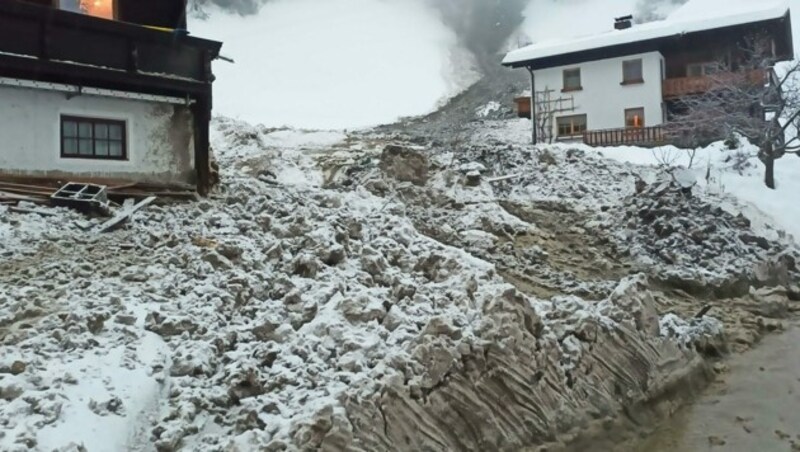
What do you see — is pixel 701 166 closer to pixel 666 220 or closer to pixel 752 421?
pixel 666 220

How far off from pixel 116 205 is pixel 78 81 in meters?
2.93

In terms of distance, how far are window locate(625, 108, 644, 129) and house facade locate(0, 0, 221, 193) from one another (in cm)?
2583

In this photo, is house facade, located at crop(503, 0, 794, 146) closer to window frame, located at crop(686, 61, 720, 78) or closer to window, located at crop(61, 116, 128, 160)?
window frame, located at crop(686, 61, 720, 78)

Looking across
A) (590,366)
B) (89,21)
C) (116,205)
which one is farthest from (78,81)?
(590,366)

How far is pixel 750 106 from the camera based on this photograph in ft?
95.2

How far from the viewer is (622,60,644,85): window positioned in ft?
121

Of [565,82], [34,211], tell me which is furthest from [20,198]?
[565,82]

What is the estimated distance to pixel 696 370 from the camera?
12695 mm

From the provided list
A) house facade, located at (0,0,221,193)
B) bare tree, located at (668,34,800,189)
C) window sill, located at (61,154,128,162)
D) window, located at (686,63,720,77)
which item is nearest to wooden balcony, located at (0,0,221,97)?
house facade, located at (0,0,221,193)

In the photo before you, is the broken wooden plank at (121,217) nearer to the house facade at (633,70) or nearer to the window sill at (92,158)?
the window sill at (92,158)

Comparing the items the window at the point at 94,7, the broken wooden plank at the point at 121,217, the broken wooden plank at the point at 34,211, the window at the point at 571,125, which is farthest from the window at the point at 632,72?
the broken wooden plank at the point at 34,211

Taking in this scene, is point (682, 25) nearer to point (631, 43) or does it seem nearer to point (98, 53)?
point (631, 43)

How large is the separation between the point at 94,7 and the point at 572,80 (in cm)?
2827

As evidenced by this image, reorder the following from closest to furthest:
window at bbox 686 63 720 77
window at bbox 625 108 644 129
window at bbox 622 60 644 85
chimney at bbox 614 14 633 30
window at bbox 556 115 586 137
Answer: window at bbox 686 63 720 77 → window at bbox 625 108 644 129 → window at bbox 622 60 644 85 → window at bbox 556 115 586 137 → chimney at bbox 614 14 633 30
